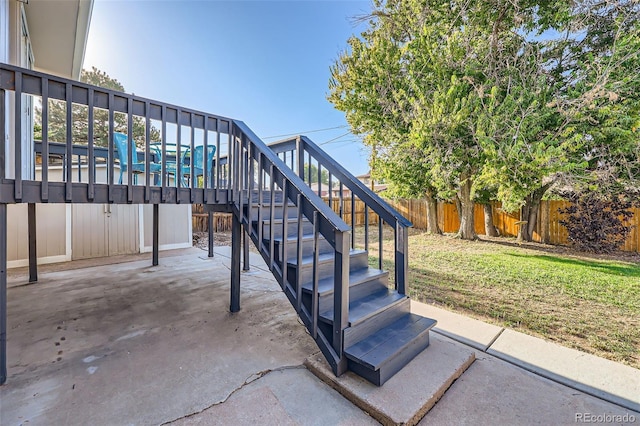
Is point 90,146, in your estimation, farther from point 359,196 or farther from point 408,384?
point 408,384

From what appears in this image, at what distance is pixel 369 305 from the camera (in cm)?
234

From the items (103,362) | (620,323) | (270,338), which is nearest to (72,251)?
(103,362)

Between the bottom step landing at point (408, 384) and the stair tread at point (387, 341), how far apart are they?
0.56ft

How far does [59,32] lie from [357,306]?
664 cm

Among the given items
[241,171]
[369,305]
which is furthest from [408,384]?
[241,171]

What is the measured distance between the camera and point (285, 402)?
1803mm

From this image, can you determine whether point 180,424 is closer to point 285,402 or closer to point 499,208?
point 285,402

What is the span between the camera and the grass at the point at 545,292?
2.74 m

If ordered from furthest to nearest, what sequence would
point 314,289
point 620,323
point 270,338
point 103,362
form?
point 620,323
point 270,338
point 103,362
point 314,289

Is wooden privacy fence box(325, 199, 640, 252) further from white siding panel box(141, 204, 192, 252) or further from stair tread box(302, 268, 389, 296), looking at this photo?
stair tread box(302, 268, 389, 296)

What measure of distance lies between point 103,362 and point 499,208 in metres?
10.6

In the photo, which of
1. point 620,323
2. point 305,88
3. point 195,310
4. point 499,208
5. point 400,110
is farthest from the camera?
point 305,88

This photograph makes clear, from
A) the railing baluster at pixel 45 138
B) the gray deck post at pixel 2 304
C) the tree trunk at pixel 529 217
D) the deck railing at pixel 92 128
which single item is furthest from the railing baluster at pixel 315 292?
the tree trunk at pixel 529 217

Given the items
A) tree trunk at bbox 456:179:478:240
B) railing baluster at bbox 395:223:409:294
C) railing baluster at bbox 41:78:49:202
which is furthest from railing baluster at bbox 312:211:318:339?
tree trunk at bbox 456:179:478:240
